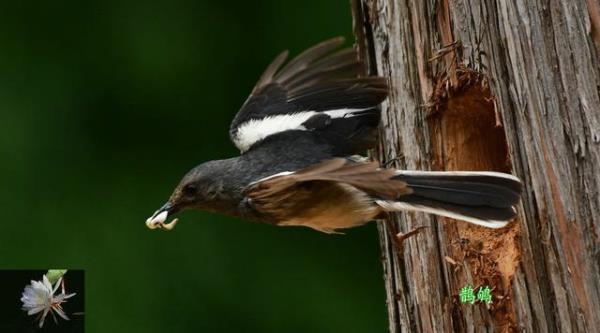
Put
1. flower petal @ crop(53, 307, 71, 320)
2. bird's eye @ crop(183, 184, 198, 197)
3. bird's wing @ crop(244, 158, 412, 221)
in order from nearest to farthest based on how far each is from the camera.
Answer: bird's wing @ crop(244, 158, 412, 221), flower petal @ crop(53, 307, 71, 320), bird's eye @ crop(183, 184, 198, 197)

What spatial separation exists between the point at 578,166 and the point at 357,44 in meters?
1.16

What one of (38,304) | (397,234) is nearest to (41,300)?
(38,304)

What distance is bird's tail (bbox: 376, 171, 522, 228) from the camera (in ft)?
8.70

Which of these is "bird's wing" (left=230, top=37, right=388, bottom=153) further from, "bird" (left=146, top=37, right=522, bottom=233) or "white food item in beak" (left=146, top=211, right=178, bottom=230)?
"white food item in beak" (left=146, top=211, right=178, bottom=230)

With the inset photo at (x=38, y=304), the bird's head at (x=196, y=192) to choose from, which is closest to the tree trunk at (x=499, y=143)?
the bird's head at (x=196, y=192)

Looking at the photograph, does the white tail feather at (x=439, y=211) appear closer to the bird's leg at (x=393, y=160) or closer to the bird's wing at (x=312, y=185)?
the bird's wing at (x=312, y=185)

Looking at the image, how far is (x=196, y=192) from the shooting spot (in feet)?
11.2

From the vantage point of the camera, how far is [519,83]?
8.96 ft

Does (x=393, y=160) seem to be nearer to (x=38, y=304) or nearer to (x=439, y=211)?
(x=439, y=211)

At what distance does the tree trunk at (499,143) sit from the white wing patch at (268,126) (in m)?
0.32

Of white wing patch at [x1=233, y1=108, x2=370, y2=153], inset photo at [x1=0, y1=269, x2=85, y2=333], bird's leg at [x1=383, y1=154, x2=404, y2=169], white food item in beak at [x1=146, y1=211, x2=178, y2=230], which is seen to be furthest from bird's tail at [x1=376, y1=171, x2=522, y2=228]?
inset photo at [x1=0, y1=269, x2=85, y2=333]

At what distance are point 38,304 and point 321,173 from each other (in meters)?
1.07

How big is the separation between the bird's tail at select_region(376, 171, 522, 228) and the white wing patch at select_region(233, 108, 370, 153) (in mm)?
611

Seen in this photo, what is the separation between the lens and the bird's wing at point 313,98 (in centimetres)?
331
